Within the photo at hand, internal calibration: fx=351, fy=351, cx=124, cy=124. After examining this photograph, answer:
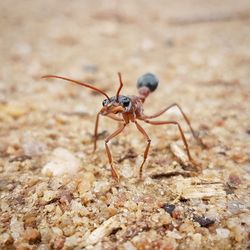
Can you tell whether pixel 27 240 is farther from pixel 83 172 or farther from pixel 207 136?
pixel 207 136

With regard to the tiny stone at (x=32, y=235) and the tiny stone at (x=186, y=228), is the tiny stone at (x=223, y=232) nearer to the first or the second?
the tiny stone at (x=186, y=228)

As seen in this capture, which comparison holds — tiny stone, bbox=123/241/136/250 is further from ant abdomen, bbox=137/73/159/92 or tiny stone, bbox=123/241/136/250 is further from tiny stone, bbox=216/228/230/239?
ant abdomen, bbox=137/73/159/92

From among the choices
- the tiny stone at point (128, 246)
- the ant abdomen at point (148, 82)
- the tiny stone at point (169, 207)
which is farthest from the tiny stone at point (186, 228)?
the ant abdomen at point (148, 82)

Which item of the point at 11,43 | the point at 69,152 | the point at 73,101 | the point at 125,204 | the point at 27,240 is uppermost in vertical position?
the point at 11,43

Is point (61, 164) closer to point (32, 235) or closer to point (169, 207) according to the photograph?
point (32, 235)

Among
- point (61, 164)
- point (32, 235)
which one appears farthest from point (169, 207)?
point (61, 164)

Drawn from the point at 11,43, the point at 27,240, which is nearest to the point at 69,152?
the point at 27,240

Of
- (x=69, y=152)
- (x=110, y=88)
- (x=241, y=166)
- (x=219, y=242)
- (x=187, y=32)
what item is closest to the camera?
(x=219, y=242)
